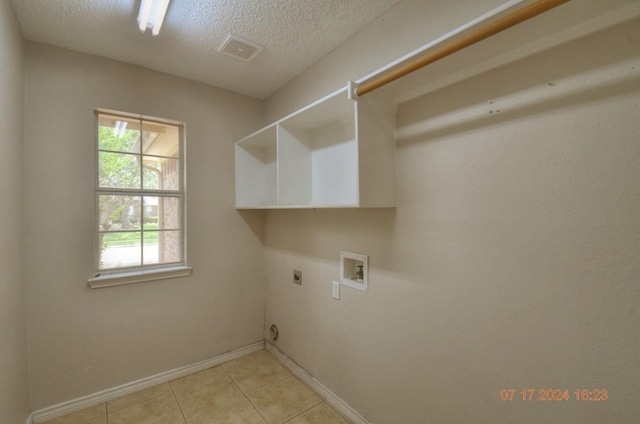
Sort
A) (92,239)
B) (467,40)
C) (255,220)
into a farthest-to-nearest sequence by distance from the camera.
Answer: (255,220) < (92,239) < (467,40)

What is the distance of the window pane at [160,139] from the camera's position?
2.27 metres

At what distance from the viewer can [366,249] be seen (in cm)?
173

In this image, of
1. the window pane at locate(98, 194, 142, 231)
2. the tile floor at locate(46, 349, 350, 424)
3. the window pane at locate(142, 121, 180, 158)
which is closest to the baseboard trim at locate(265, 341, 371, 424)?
the tile floor at locate(46, 349, 350, 424)

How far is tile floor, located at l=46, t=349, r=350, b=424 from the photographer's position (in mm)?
1831

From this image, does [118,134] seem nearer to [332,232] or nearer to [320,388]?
[332,232]

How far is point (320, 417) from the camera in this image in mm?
1842

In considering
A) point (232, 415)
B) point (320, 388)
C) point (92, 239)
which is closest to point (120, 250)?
point (92, 239)

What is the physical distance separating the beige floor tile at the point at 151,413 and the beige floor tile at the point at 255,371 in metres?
0.47

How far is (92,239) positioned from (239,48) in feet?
5.64

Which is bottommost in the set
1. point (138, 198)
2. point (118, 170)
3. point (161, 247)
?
point (161, 247)

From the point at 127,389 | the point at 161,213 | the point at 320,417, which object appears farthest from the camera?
the point at 161,213

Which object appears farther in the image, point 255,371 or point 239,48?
point 255,371

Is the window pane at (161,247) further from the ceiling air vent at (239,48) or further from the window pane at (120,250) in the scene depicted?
the ceiling air vent at (239,48)

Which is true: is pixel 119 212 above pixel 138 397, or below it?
above
